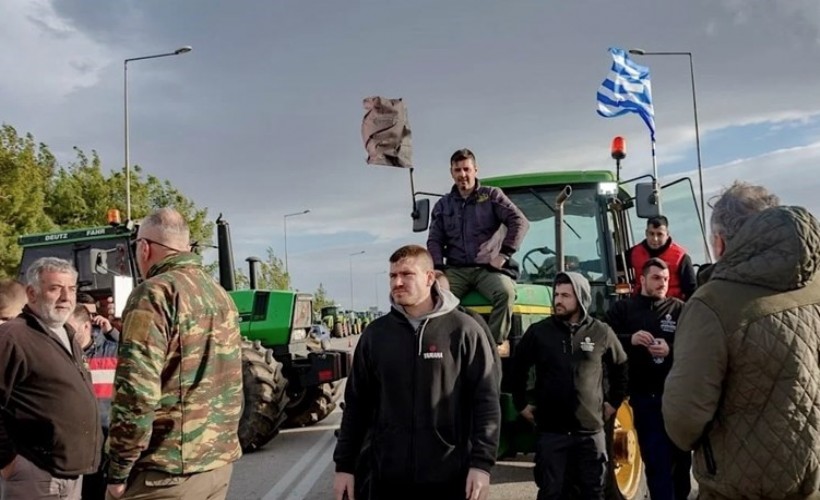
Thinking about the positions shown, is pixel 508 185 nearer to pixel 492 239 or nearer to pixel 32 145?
pixel 492 239

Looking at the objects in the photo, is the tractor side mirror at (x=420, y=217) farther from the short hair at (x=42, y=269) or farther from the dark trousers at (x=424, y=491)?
the dark trousers at (x=424, y=491)

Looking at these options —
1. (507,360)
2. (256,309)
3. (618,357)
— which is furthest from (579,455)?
(256,309)

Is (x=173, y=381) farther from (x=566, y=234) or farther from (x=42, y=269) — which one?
(x=566, y=234)

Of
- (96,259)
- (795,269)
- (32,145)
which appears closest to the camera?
(795,269)

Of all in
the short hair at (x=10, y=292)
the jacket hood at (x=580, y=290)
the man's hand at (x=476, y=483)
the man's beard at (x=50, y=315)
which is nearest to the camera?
the man's hand at (x=476, y=483)

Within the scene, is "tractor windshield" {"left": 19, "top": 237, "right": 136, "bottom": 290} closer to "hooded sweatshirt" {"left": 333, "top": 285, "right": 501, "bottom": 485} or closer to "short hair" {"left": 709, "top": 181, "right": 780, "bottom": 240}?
"hooded sweatshirt" {"left": 333, "top": 285, "right": 501, "bottom": 485}

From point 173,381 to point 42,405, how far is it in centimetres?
86

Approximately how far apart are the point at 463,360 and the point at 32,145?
22333 millimetres

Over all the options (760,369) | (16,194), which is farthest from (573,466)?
(16,194)

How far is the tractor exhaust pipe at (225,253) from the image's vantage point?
324 inches

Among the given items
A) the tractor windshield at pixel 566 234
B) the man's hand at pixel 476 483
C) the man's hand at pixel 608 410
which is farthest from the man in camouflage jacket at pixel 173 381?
the tractor windshield at pixel 566 234

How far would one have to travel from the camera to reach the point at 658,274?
5020 mm

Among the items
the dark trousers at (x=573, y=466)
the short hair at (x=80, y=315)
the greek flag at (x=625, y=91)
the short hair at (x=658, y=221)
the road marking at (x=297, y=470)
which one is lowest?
the road marking at (x=297, y=470)

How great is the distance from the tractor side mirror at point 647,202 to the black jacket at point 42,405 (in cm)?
405
